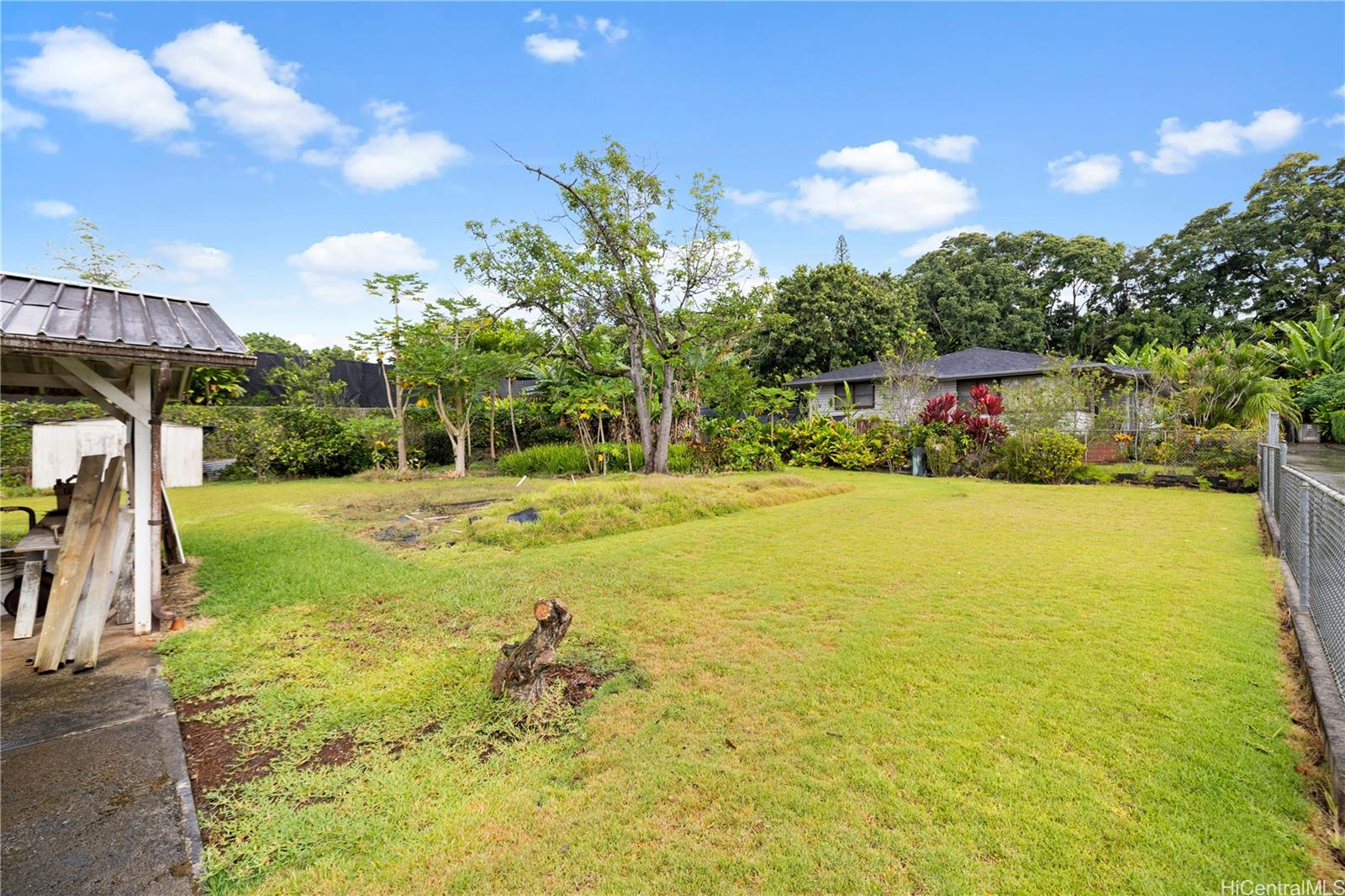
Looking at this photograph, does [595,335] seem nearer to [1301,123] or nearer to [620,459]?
[620,459]

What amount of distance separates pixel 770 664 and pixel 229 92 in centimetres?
1265

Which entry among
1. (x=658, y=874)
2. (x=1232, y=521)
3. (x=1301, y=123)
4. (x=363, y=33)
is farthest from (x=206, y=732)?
(x=1301, y=123)

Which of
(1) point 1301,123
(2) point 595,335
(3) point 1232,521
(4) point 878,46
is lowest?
(3) point 1232,521

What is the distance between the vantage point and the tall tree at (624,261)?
14.2 meters

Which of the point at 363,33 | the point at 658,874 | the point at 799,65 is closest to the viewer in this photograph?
the point at 658,874

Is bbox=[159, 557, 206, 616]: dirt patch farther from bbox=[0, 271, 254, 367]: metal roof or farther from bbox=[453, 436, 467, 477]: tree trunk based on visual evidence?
bbox=[453, 436, 467, 477]: tree trunk

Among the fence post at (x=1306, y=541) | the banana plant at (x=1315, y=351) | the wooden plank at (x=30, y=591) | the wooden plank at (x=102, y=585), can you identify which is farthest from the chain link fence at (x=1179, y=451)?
the wooden plank at (x=30, y=591)

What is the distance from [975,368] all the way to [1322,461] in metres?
8.96

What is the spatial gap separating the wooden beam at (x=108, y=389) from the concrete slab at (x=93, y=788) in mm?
1785

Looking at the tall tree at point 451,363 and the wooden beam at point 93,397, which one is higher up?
the tall tree at point 451,363

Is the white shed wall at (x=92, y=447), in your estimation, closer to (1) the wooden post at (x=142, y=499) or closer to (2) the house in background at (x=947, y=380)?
(1) the wooden post at (x=142, y=499)

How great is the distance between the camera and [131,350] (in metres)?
3.79

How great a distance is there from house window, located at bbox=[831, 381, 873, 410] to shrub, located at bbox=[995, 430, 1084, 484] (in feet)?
34.0

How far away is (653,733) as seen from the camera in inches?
113
